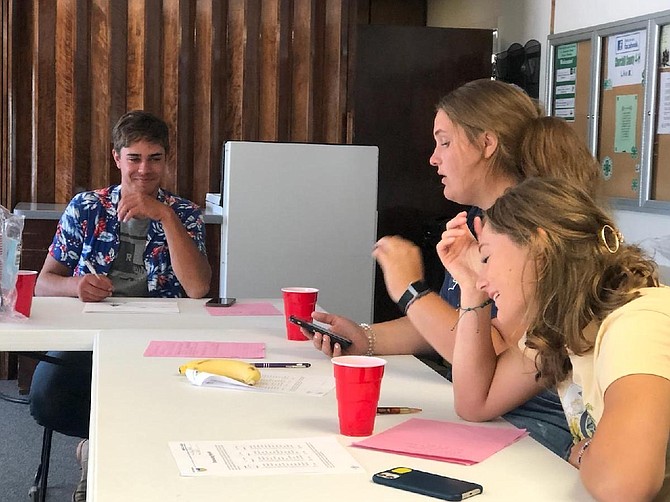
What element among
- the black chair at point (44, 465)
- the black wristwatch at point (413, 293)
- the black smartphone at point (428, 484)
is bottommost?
the black chair at point (44, 465)

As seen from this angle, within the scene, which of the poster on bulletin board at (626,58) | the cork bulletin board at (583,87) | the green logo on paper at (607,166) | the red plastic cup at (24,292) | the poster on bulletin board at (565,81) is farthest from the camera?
the poster on bulletin board at (565,81)

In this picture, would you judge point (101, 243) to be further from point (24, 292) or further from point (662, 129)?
point (662, 129)

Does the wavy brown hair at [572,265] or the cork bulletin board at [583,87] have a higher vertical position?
the cork bulletin board at [583,87]

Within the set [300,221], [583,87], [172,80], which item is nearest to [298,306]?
[300,221]

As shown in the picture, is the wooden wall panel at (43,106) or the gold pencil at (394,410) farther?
the wooden wall panel at (43,106)

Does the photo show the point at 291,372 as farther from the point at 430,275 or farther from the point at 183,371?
the point at 430,275

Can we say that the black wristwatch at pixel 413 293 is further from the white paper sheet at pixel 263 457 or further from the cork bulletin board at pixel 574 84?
the cork bulletin board at pixel 574 84

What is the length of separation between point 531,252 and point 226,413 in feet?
1.83

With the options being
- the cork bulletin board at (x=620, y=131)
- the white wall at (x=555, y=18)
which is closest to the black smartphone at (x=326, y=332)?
the white wall at (x=555, y=18)

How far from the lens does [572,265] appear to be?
4.25 ft

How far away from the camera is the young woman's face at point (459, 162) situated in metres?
2.09

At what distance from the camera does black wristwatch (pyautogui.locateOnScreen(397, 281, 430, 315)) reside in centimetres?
189

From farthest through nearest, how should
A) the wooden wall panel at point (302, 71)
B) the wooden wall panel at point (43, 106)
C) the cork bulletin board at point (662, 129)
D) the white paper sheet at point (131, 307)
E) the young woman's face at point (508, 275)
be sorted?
the wooden wall panel at point (302, 71), the wooden wall panel at point (43, 106), the cork bulletin board at point (662, 129), the white paper sheet at point (131, 307), the young woman's face at point (508, 275)

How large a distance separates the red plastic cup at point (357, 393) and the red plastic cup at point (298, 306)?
0.82m
